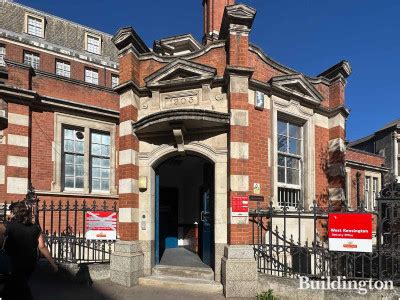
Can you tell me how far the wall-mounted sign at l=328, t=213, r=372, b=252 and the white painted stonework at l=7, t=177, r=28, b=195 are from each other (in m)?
9.16

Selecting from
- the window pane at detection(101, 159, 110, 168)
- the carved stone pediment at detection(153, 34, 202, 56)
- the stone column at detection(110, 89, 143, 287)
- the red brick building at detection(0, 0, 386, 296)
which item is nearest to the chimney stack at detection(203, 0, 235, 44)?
the carved stone pediment at detection(153, 34, 202, 56)

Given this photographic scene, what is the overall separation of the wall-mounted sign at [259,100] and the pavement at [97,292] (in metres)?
4.48

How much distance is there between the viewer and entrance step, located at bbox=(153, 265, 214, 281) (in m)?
7.47

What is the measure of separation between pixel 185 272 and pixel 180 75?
4815 millimetres

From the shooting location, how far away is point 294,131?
9336 mm

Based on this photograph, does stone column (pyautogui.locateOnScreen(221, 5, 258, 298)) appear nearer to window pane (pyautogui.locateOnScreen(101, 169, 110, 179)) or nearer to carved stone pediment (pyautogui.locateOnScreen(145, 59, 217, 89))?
carved stone pediment (pyautogui.locateOnScreen(145, 59, 217, 89))

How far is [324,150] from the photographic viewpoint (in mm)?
9664

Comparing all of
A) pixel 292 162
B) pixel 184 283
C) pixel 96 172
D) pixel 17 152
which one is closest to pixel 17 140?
pixel 17 152

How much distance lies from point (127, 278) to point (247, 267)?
275 cm

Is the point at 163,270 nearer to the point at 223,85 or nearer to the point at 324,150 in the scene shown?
the point at 223,85

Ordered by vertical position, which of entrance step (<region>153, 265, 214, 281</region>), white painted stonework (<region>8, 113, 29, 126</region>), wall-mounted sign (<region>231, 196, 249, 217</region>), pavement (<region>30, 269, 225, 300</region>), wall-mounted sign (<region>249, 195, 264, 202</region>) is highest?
white painted stonework (<region>8, 113, 29, 126</region>)

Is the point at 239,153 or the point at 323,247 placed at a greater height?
the point at 239,153

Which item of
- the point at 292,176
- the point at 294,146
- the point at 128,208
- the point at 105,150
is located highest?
the point at 105,150

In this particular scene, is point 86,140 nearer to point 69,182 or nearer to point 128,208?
point 69,182
